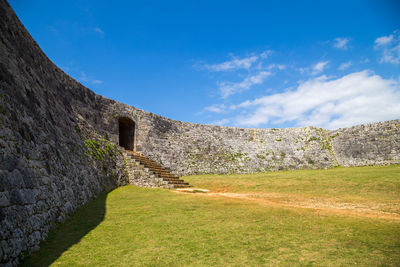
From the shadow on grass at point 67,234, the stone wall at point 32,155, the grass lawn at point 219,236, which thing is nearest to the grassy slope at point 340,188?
the grass lawn at point 219,236

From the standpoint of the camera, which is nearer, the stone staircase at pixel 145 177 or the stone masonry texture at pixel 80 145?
the stone masonry texture at pixel 80 145

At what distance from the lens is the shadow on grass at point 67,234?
3.62 meters

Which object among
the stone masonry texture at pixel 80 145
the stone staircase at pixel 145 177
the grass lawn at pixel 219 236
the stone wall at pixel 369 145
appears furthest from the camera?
the stone wall at pixel 369 145

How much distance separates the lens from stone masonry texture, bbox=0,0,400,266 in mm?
4090

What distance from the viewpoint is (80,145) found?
29.9ft

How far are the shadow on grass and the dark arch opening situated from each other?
398 inches

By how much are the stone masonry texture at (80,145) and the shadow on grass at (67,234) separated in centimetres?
16

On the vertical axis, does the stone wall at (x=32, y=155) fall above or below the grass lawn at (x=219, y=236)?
above

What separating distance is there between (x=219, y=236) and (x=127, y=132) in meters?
14.4

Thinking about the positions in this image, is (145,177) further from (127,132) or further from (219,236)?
(219,236)

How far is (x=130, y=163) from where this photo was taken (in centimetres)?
1326

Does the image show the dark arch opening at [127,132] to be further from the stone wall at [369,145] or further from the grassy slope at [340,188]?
the stone wall at [369,145]

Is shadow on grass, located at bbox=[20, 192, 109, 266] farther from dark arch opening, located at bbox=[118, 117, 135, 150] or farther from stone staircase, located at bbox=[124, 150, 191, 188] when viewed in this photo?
dark arch opening, located at bbox=[118, 117, 135, 150]

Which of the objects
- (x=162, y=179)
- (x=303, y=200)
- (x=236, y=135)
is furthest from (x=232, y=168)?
(x=303, y=200)
